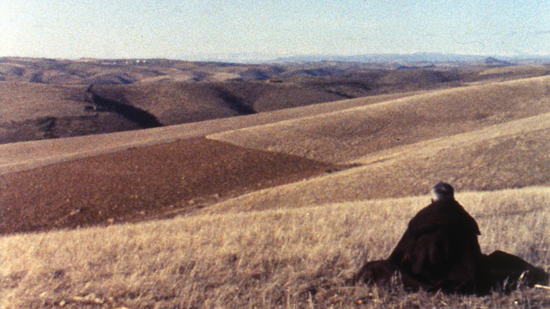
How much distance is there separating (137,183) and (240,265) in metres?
16.8

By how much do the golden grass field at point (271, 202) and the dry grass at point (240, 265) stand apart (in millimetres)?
25

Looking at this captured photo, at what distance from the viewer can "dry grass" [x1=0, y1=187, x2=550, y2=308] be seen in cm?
470

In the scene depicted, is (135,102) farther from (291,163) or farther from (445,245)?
(445,245)

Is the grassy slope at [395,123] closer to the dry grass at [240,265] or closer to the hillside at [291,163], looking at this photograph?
the hillside at [291,163]

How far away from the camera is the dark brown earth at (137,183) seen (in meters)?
18.0

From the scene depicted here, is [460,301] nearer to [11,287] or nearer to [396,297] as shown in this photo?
[396,297]

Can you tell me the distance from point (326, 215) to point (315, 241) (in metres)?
3.08

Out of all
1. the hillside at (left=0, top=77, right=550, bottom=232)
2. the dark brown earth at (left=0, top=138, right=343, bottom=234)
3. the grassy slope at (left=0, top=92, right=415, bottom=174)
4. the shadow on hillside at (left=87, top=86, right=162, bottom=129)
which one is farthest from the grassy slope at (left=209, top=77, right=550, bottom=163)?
the shadow on hillside at (left=87, top=86, right=162, bottom=129)

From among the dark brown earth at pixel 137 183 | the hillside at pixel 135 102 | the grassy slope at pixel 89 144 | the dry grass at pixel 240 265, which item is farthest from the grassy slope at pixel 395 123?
the hillside at pixel 135 102

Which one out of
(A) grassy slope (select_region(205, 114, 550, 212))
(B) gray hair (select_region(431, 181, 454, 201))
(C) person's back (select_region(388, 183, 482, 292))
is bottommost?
(A) grassy slope (select_region(205, 114, 550, 212))

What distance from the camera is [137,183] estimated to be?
21.5m

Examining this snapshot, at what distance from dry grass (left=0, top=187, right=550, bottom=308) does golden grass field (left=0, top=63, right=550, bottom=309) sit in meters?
0.03

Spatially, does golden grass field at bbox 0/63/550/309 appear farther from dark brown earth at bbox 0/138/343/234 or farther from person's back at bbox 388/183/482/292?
person's back at bbox 388/183/482/292

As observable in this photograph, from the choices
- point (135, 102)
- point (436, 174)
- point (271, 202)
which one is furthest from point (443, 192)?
point (135, 102)
